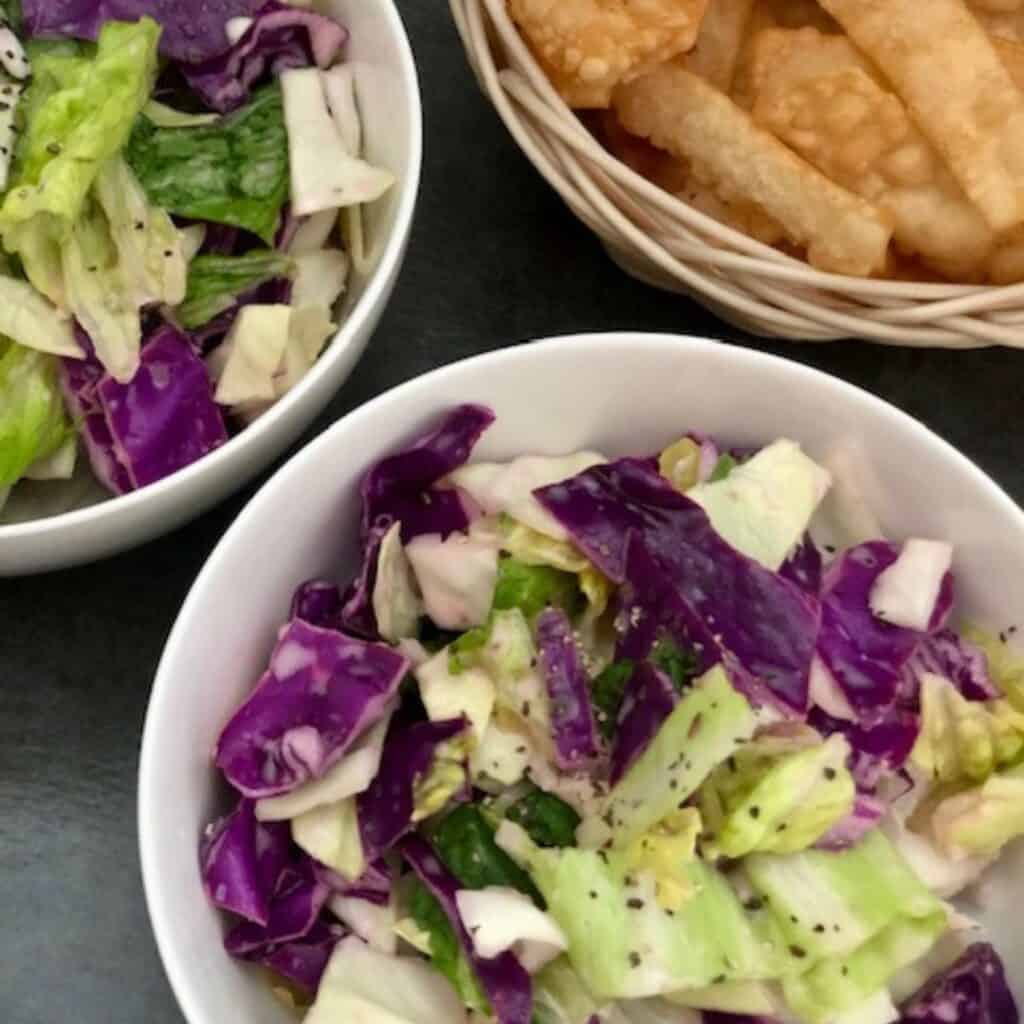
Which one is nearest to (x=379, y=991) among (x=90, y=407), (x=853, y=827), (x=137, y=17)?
(x=853, y=827)

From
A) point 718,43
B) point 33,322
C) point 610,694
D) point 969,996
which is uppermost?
point 718,43

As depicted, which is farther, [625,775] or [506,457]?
[506,457]

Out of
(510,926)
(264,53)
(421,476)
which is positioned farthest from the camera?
(264,53)

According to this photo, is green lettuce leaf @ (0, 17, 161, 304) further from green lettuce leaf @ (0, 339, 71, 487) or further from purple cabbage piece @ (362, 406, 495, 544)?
purple cabbage piece @ (362, 406, 495, 544)

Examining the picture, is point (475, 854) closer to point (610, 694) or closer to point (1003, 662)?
point (610, 694)

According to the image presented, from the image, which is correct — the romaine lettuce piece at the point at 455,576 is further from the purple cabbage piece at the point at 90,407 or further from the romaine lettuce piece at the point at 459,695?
the purple cabbage piece at the point at 90,407

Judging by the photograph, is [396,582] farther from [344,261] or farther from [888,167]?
[888,167]
